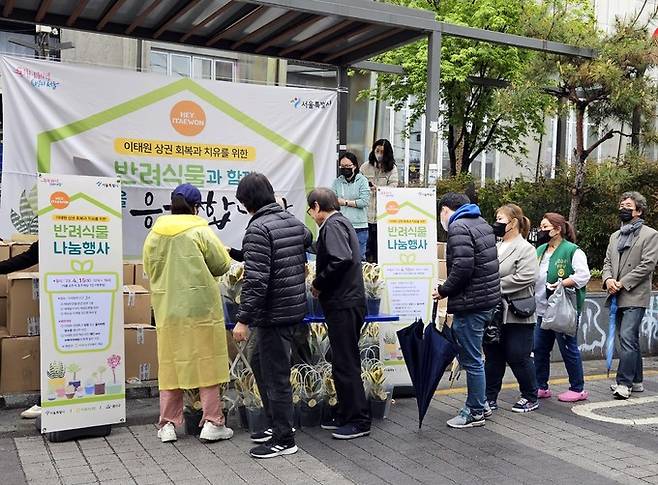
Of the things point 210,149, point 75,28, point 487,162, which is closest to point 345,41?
point 210,149

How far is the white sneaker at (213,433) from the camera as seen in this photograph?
5449 mm

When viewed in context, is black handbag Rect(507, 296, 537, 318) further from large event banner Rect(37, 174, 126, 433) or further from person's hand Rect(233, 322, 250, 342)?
large event banner Rect(37, 174, 126, 433)

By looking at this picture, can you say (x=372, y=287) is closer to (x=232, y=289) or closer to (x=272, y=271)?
(x=232, y=289)

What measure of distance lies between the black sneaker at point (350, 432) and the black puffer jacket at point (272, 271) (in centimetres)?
99

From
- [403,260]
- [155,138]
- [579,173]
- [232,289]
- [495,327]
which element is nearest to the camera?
[232,289]

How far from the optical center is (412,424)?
20.0ft

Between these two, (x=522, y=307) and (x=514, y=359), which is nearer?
(x=522, y=307)

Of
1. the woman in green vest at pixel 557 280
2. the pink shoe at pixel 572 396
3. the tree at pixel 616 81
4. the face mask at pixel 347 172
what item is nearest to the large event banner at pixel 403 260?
the woman in green vest at pixel 557 280

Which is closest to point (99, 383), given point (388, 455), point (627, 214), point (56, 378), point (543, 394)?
point (56, 378)

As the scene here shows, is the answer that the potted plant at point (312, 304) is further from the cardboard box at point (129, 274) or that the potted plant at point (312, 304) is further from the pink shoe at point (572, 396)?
the pink shoe at point (572, 396)

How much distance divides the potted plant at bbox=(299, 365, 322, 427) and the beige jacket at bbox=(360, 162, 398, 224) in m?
2.84

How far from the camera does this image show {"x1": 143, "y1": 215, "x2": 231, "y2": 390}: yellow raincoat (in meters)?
5.35

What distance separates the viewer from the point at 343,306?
559 centimetres

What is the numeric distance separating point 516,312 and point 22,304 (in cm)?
410
